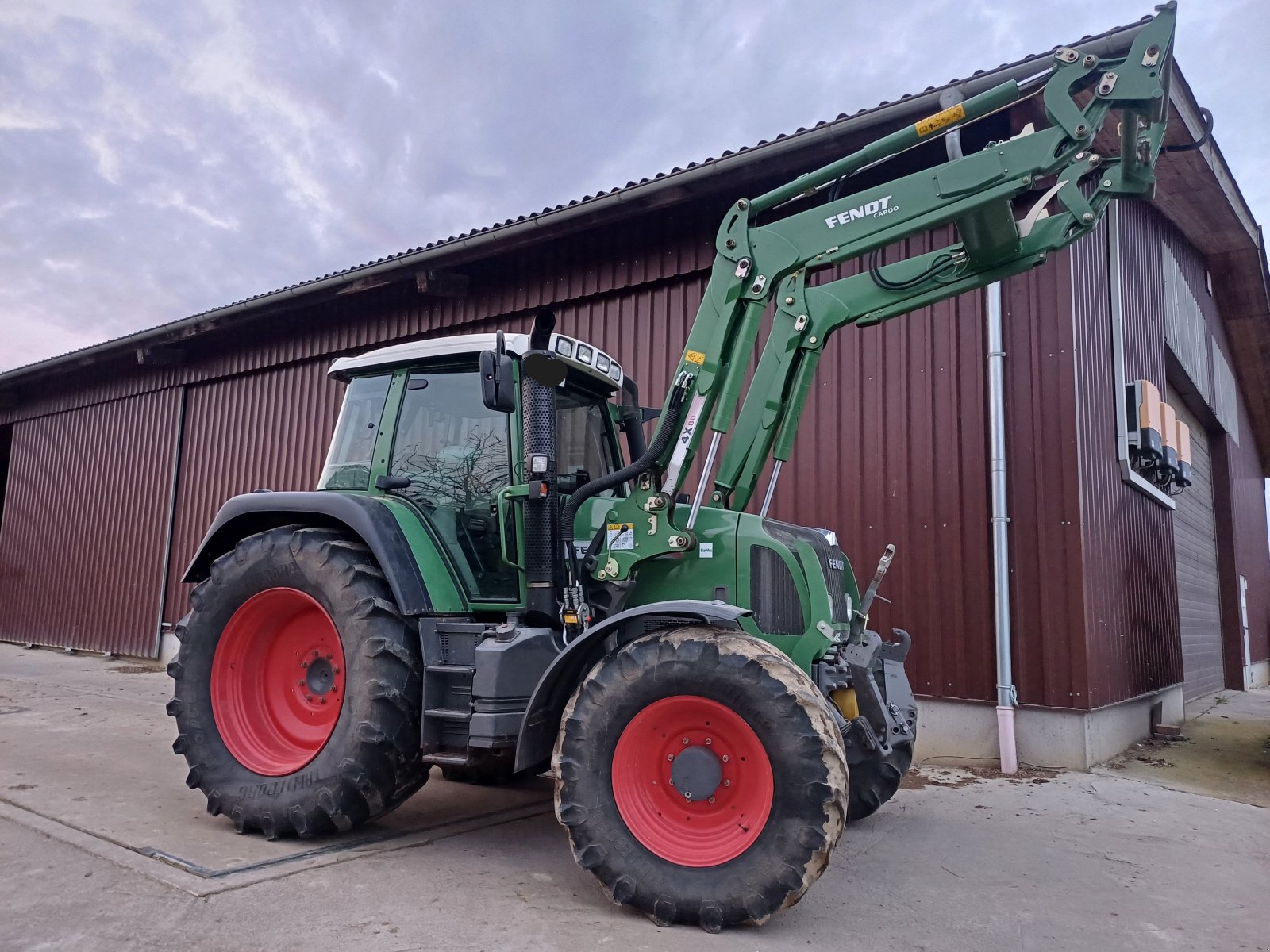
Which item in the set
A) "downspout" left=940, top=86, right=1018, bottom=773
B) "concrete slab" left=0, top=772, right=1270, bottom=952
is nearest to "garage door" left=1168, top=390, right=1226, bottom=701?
"downspout" left=940, top=86, right=1018, bottom=773

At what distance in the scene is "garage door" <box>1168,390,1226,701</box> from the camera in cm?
1190

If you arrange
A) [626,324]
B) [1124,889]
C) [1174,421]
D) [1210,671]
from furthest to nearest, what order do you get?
[1210,671], [1174,421], [626,324], [1124,889]

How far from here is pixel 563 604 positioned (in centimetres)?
445

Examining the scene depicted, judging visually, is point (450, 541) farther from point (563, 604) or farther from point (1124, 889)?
point (1124, 889)

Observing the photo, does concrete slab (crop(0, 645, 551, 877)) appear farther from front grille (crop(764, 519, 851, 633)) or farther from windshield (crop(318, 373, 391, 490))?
front grille (crop(764, 519, 851, 633))

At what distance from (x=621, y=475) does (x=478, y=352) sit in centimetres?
117

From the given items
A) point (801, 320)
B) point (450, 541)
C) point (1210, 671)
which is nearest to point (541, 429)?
point (450, 541)

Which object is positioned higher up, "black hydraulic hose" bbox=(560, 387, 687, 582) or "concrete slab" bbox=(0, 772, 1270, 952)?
"black hydraulic hose" bbox=(560, 387, 687, 582)

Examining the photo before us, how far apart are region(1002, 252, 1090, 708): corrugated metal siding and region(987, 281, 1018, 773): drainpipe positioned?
0.10 metres

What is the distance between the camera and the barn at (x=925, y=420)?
701 centimetres

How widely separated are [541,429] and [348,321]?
8144 millimetres

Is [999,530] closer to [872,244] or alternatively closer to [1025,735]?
[1025,735]

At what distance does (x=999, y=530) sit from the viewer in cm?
698

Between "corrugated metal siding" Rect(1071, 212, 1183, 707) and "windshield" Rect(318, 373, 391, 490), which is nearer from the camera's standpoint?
"windshield" Rect(318, 373, 391, 490)
